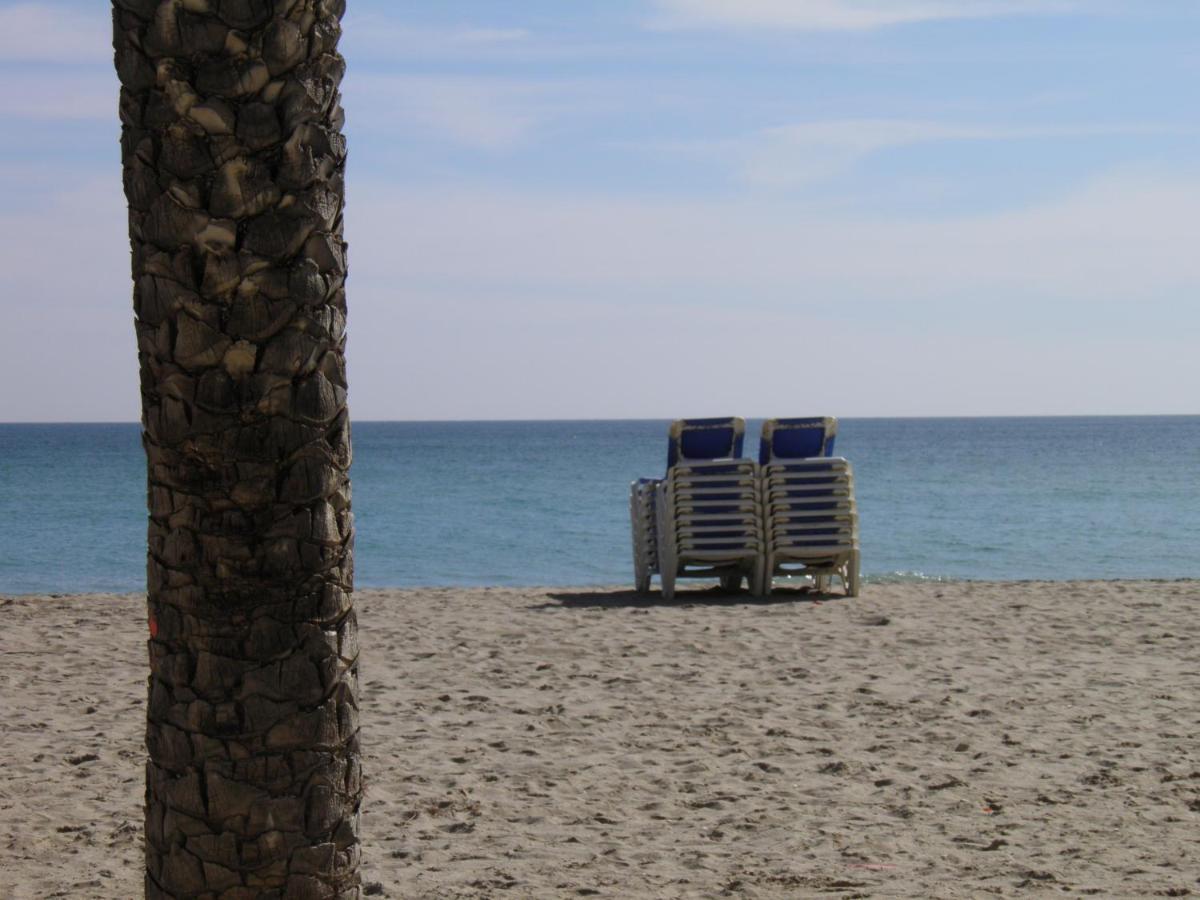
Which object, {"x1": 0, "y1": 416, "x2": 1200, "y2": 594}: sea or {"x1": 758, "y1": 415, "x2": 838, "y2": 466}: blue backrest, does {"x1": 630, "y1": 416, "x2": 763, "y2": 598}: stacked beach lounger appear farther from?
{"x1": 0, "y1": 416, "x2": 1200, "y2": 594}: sea

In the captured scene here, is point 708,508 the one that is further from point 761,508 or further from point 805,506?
point 805,506

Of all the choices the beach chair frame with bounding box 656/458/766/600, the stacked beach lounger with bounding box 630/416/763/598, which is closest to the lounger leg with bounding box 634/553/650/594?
the stacked beach lounger with bounding box 630/416/763/598

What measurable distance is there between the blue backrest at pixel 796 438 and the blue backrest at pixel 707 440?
24cm

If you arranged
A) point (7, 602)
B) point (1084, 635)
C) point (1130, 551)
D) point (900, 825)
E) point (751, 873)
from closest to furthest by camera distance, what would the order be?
point (751, 873) < point (900, 825) < point (1084, 635) < point (7, 602) < point (1130, 551)

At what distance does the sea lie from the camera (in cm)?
2208

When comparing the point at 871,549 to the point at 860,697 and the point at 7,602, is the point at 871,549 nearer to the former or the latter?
the point at 7,602

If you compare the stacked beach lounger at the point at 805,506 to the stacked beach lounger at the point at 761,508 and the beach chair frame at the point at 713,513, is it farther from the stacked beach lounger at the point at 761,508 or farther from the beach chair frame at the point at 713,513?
the beach chair frame at the point at 713,513

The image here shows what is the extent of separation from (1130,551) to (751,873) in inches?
874

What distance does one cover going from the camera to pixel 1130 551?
24781 mm

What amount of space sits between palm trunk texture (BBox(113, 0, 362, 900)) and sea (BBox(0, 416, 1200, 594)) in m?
15.8

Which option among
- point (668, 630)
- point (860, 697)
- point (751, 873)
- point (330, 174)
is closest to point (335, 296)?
point (330, 174)

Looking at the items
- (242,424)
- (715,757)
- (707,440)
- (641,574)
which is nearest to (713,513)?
(707,440)

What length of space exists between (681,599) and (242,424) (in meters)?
9.47

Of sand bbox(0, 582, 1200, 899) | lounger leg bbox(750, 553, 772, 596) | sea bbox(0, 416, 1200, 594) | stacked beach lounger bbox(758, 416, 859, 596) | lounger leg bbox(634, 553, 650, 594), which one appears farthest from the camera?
sea bbox(0, 416, 1200, 594)
